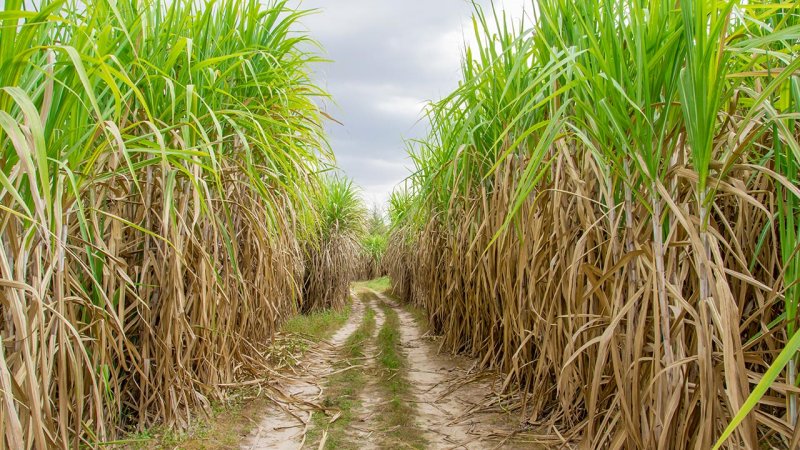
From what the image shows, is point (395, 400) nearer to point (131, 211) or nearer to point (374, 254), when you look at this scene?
point (131, 211)

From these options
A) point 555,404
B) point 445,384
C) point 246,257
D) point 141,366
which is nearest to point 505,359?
point 555,404

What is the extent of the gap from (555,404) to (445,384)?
1293 mm

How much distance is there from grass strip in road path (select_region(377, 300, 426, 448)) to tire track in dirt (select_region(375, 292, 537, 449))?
0.06 meters

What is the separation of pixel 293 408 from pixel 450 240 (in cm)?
211

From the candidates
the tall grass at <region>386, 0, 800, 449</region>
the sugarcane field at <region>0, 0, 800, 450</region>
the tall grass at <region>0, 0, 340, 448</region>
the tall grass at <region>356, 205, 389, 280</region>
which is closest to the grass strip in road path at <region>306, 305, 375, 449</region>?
the sugarcane field at <region>0, 0, 800, 450</region>

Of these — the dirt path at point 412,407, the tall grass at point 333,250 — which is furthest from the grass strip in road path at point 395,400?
the tall grass at point 333,250

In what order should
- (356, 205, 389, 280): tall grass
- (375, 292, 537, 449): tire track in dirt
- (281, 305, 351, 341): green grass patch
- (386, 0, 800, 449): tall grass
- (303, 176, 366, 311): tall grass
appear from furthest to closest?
1. (356, 205, 389, 280): tall grass
2. (303, 176, 366, 311): tall grass
3. (281, 305, 351, 341): green grass patch
4. (375, 292, 537, 449): tire track in dirt
5. (386, 0, 800, 449): tall grass

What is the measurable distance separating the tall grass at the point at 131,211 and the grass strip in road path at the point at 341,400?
0.64 m

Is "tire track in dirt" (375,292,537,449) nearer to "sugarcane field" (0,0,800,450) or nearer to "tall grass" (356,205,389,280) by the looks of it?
"sugarcane field" (0,0,800,450)

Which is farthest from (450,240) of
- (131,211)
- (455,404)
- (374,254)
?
(374,254)

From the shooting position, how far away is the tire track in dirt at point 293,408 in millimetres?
2896

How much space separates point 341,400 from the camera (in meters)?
3.71

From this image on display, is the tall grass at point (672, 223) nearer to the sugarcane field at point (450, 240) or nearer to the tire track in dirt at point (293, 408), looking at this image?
the sugarcane field at point (450, 240)

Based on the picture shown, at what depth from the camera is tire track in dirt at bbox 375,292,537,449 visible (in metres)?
2.89
